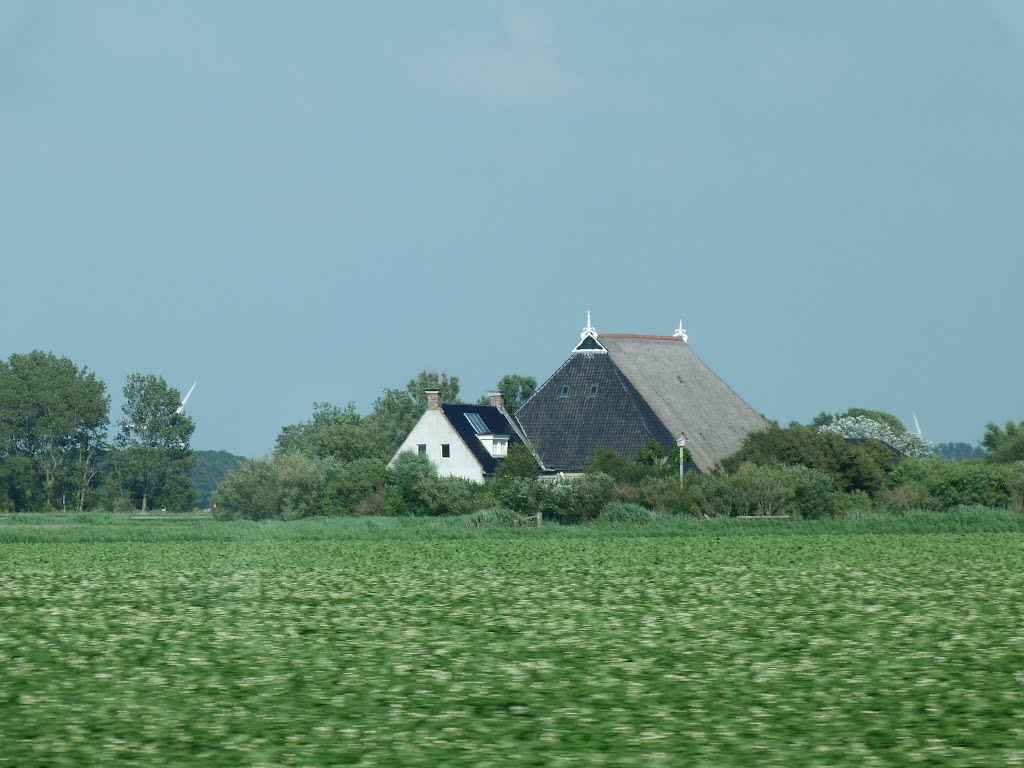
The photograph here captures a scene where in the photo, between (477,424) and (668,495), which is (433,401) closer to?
(477,424)

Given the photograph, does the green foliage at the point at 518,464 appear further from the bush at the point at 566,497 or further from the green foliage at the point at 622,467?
the bush at the point at 566,497

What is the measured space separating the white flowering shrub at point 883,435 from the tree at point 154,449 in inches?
2049

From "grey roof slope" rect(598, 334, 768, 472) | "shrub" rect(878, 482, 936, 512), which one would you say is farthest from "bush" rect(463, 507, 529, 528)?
"grey roof slope" rect(598, 334, 768, 472)

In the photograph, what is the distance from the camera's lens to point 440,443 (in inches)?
2916

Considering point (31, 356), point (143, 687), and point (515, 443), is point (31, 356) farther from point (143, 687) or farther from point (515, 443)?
point (143, 687)

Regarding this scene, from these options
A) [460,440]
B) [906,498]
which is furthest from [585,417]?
[906,498]

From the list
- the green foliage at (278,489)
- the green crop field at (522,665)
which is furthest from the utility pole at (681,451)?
the green crop field at (522,665)

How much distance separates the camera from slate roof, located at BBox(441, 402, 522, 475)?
73.4 meters

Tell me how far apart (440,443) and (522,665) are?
58964mm

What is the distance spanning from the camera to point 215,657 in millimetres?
16250

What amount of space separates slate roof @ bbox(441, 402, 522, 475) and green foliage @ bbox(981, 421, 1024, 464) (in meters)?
26.0

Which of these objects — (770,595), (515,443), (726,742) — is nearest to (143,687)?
(726,742)

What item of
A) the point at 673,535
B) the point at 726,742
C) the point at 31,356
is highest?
the point at 31,356

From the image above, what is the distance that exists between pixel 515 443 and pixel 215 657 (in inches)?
2339
